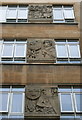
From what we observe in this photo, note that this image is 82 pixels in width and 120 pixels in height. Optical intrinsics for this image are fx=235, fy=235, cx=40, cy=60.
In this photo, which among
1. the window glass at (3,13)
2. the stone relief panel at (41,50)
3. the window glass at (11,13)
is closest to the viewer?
the stone relief panel at (41,50)

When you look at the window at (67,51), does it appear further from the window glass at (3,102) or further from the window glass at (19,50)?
the window glass at (3,102)

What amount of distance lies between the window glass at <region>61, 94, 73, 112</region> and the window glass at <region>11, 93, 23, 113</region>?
215 centimetres

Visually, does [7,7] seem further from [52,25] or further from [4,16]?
[52,25]

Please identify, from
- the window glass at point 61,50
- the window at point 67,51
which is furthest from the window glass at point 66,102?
the window glass at point 61,50

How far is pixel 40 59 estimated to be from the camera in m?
13.8

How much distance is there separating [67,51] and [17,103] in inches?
186

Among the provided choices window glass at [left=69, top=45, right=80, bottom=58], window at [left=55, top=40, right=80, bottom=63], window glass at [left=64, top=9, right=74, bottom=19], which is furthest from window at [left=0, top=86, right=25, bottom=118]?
window glass at [left=64, top=9, right=74, bottom=19]

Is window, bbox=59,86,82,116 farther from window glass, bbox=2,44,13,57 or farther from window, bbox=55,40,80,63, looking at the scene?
window glass, bbox=2,44,13,57

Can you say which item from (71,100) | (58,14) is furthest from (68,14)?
(71,100)

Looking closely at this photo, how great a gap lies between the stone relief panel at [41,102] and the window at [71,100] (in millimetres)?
335

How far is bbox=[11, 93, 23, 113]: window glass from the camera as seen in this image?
38.2ft

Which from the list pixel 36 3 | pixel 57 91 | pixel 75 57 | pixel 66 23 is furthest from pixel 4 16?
pixel 57 91

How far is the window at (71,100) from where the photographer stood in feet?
38.2

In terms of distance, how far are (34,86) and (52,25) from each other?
5.15 m
